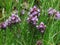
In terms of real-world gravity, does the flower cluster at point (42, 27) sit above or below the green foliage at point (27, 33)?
above

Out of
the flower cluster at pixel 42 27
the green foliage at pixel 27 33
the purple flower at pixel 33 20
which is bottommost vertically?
the green foliage at pixel 27 33

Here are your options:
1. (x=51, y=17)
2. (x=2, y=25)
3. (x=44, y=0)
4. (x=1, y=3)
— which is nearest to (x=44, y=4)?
(x=44, y=0)

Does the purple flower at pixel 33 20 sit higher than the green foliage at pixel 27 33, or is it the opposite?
the purple flower at pixel 33 20

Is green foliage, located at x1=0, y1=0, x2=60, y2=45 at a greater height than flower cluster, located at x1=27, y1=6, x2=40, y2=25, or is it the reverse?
flower cluster, located at x1=27, y1=6, x2=40, y2=25

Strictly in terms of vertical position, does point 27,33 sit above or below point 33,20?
below

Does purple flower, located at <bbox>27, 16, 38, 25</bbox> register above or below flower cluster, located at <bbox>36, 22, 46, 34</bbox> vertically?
above

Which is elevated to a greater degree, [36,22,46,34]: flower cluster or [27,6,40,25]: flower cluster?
[27,6,40,25]: flower cluster

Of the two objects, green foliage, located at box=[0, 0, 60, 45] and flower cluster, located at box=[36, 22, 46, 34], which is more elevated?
flower cluster, located at box=[36, 22, 46, 34]

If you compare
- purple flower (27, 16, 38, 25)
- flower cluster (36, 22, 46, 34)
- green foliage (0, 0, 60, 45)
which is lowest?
green foliage (0, 0, 60, 45)

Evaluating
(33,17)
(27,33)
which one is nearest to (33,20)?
(33,17)

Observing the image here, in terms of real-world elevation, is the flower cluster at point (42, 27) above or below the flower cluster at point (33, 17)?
below

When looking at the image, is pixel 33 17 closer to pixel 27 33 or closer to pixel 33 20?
pixel 33 20
